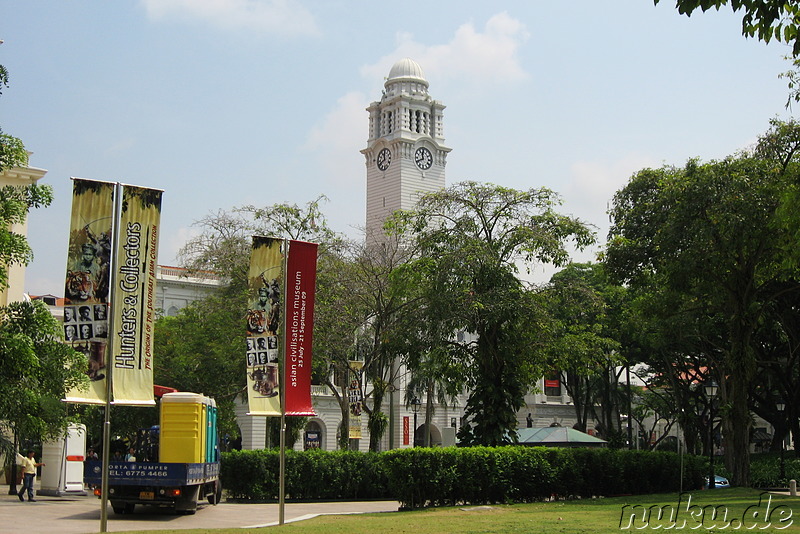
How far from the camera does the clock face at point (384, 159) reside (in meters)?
84.6

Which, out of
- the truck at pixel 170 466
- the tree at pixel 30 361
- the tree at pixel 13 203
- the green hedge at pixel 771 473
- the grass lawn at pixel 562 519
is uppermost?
the tree at pixel 13 203

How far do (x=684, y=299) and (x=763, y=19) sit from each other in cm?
2534

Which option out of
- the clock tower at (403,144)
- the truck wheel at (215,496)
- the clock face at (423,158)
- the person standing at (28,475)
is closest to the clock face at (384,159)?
the clock tower at (403,144)

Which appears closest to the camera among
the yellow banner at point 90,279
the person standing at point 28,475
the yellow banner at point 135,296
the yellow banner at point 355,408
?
the yellow banner at point 90,279

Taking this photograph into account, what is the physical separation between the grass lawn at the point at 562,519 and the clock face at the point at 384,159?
62818 mm

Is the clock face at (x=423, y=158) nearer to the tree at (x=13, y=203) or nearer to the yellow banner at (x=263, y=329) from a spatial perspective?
the yellow banner at (x=263, y=329)

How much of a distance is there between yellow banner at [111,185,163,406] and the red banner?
2.95 m

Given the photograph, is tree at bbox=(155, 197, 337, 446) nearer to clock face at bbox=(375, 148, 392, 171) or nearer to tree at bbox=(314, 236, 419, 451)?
tree at bbox=(314, 236, 419, 451)

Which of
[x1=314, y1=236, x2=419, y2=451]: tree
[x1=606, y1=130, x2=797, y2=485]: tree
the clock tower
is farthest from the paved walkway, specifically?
the clock tower

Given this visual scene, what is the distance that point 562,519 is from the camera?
1839cm

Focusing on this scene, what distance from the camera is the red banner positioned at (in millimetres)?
18188

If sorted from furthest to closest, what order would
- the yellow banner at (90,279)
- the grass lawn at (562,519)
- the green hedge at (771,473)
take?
the green hedge at (771,473), the grass lawn at (562,519), the yellow banner at (90,279)

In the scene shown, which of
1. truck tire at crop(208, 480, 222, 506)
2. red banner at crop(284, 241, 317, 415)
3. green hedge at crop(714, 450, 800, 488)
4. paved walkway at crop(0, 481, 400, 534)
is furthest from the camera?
green hedge at crop(714, 450, 800, 488)

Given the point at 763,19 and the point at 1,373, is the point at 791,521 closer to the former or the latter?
the point at 763,19
